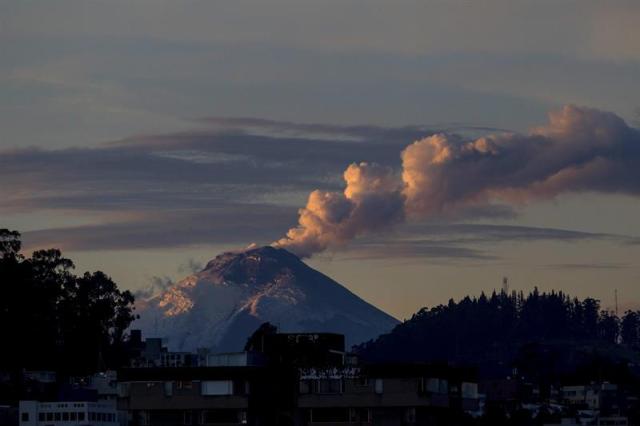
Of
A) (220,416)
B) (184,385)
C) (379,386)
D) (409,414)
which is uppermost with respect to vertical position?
(184,385)

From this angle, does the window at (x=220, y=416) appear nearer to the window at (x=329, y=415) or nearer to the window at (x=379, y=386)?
the window at (x=329, y=415)

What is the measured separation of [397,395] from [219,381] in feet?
34.0

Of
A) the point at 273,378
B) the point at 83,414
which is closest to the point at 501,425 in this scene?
the point at 83,414

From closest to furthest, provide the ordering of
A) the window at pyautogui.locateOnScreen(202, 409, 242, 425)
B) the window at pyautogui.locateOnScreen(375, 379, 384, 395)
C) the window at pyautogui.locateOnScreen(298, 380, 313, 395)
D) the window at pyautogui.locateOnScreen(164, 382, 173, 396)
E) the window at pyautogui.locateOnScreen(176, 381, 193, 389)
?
the window at pyautogui.locateOnScreen(375, 379, 384, 395), the window at pyautogui.locateOnScreen(298, 380, 313, 395), the window at pyautogui.locateOnScreen(202, 409, 242, 425), the window at pyautogui.locateOnScreen(176, 381, 193, 389), the window at pyautogui.locateOnScreen(164, 382, 173, 396)

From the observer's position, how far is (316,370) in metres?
123

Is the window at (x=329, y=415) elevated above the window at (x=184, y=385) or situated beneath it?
situated beneath

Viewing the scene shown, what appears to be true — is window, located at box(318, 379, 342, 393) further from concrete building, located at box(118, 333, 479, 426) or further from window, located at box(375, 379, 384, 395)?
window, located at box(375, 379, 384, 395)

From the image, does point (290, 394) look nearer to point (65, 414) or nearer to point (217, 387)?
point (217, 387)

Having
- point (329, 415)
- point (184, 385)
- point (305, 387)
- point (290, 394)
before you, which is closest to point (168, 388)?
point (184, 385)

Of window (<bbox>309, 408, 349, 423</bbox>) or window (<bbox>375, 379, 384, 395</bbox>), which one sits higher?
window (<bbox>375, 379, 384, 395</bbox>)

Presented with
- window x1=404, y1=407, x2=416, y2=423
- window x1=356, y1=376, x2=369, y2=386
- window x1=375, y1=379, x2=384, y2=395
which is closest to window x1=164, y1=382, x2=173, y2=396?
window x1=356, y1=376, x2=369, y2=386

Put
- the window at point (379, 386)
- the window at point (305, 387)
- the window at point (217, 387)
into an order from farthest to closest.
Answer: the window at point (217, 387)
the window at point (305, 387)
the window at point (379, 386)

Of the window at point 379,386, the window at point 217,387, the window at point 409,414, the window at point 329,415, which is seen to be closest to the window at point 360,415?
the window at point 329,415

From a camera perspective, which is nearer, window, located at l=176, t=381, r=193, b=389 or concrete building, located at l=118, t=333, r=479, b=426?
concrete building, located at l=118, t=333, r=479, b=426
